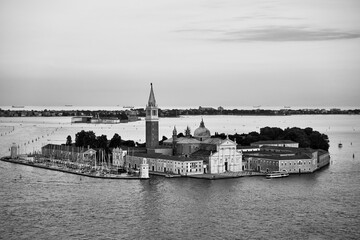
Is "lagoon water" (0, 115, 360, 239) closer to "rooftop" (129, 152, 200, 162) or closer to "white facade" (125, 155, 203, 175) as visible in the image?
"white facade" (125, 155, 203, 175)

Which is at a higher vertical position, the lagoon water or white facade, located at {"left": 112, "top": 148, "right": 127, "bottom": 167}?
white facade, located at {"left": 112, "top": 148, "right": 127, "bottom": 167}

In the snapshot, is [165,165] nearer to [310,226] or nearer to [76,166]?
[76,166]

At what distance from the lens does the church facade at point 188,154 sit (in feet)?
105

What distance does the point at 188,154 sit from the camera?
35.1 metres

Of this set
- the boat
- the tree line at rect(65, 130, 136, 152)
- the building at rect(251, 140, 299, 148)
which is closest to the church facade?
the boat

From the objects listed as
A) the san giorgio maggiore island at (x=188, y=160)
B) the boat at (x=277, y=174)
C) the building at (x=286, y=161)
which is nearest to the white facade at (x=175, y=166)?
the san giorgio maggiore island at (x=188, y=160)

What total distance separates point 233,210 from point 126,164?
14.0 m

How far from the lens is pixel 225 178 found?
1204 inches

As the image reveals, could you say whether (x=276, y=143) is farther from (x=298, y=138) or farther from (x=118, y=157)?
(x=118, y=157)

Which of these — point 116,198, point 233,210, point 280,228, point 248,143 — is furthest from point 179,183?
point 248,143

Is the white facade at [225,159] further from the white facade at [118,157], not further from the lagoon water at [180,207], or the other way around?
the white facade at [118,157]

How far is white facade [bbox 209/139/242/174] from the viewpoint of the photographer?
32375 millimetres

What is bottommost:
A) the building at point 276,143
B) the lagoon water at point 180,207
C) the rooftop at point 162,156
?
the lagoon water at point 180,207

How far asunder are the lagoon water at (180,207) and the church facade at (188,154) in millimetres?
1750
